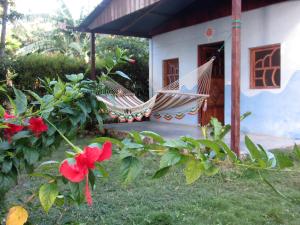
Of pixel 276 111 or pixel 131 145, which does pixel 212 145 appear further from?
pixel 276 111

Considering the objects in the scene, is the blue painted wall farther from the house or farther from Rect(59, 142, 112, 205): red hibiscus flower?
Rect(59, 142, 112, 205): red hibiscus flower

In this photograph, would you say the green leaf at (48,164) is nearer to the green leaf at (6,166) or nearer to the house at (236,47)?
the green leaf at (6,166)

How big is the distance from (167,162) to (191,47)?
6.25 meters

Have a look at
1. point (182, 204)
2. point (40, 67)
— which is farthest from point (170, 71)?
point (182, 204)

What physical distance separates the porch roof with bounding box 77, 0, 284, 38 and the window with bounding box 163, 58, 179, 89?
659 millimetres

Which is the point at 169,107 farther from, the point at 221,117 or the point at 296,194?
Answer: the point at 296,194

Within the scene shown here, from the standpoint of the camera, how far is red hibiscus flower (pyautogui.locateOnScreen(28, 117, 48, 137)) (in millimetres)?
815

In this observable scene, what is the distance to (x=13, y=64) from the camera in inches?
275

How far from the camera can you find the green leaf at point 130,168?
2.09ft

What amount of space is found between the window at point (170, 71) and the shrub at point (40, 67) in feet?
5.75

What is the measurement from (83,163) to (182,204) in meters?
2.12

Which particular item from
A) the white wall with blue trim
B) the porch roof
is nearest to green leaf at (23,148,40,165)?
the porch roof

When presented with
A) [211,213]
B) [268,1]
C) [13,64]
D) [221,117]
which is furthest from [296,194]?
[13,64]

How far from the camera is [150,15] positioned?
269 inches
